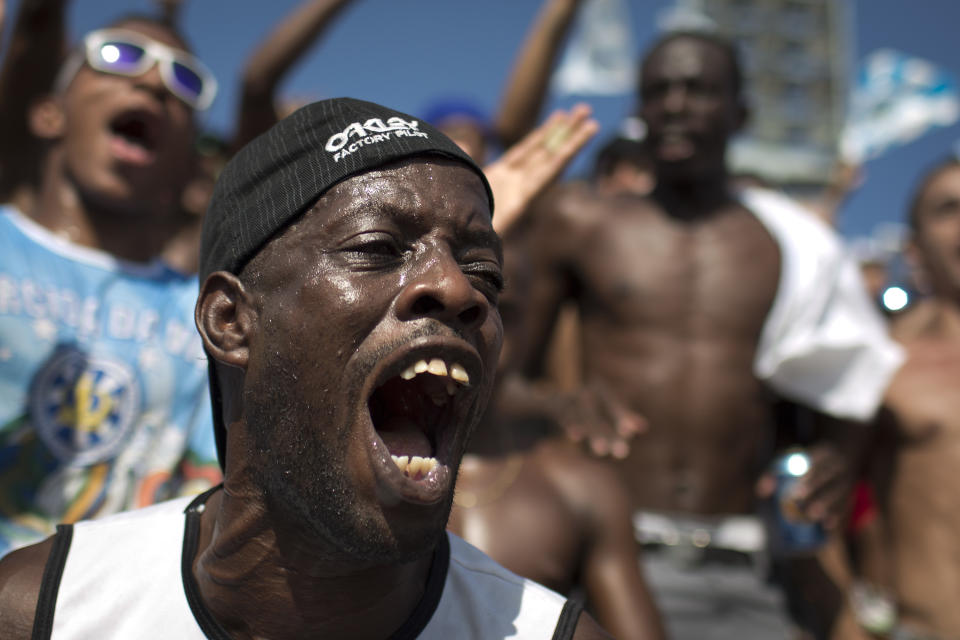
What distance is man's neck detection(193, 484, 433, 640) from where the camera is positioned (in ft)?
4.58

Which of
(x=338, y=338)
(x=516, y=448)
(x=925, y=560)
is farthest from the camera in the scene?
(x=925, y=560)

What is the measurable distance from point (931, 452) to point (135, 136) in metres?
3.21

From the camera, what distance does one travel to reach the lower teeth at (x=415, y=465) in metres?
1.32

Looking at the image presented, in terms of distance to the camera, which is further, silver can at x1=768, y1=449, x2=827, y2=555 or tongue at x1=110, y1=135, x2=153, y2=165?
silver can at x1=768, y1=449, x2=827, y2=555

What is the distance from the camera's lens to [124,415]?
2271mm

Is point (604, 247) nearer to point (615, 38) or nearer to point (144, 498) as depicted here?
point (144, 498)

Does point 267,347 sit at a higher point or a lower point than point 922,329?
lower

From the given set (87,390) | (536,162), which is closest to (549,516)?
(536,162)

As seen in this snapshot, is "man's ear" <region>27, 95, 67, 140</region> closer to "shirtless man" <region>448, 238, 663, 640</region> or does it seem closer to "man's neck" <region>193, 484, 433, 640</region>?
"shirtless man" <region>448, 238, 663, 640</region>

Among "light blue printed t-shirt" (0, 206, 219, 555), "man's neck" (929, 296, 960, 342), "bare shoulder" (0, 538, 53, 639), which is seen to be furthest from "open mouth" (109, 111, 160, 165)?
"man's neck" (929, 296, 960, 342)

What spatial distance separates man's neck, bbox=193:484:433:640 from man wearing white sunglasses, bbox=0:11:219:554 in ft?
2.85

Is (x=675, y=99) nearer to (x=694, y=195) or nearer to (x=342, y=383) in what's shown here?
(x=694, y=195)

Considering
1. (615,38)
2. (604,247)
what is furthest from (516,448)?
(615,38)

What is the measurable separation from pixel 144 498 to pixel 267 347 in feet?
3.66
